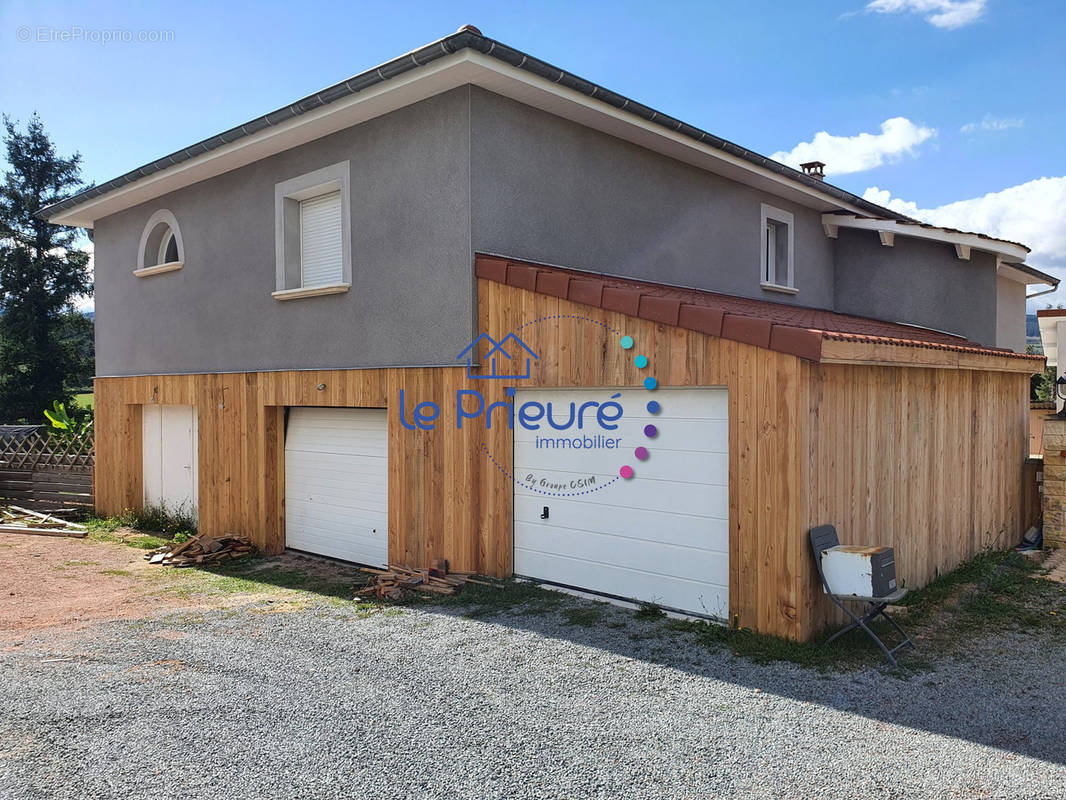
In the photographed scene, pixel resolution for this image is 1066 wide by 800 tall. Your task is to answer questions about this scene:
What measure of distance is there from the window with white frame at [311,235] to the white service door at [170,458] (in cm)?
366

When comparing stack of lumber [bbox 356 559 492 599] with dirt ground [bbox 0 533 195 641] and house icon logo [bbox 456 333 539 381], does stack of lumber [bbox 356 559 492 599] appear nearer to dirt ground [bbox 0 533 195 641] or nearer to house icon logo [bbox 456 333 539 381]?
dirt ground [bbox 0 533 195 641]

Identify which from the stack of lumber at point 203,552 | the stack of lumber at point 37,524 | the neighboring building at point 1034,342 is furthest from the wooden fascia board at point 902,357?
the stack of lumber at point 37,524

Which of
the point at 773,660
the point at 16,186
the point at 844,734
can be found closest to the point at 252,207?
the point at 773,660

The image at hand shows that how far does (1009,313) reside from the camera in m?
17.1

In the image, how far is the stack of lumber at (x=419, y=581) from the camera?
8.25 m

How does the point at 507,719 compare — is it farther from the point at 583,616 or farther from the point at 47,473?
the point at 47,473

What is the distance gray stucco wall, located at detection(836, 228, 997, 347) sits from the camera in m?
13.6

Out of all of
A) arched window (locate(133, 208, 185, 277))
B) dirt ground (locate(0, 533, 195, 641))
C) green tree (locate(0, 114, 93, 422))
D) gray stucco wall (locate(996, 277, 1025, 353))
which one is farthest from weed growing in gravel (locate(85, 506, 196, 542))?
green tree (locate(0, 114, 93, 422))

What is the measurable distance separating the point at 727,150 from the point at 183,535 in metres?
10.3

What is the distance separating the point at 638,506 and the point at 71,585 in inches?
280

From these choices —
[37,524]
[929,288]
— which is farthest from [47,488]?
[929,288]

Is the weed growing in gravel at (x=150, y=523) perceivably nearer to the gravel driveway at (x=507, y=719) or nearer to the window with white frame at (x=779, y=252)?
the gravel driveway at (x=507, y=719)

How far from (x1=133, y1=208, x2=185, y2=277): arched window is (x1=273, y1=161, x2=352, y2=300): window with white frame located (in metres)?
3.26

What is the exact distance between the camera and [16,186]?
33531 millimetres
